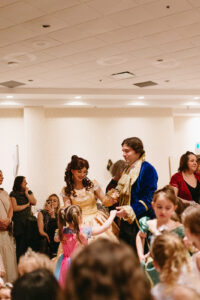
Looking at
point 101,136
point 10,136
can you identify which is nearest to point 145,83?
point 101,136

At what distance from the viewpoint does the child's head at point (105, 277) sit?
92 centimetres

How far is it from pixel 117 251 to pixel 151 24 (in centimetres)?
459

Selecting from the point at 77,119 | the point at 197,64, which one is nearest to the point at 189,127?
the point at 77,119

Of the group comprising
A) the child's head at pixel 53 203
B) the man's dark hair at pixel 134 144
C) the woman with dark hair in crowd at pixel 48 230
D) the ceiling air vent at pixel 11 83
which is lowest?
the woman with dark hair in crowd at pixel 48 230

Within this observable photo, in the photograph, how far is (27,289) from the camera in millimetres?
1558

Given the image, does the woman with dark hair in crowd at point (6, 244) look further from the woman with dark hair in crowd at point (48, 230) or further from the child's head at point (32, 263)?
the child's head at point (32, 263)

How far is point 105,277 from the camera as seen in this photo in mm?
929

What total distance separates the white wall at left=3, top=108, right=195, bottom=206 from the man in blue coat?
577 cm

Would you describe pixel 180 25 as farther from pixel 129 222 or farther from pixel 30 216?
pixel 30 216

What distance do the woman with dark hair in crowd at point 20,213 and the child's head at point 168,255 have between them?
4.55m

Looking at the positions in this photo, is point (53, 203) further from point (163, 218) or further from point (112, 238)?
point (163, 218)

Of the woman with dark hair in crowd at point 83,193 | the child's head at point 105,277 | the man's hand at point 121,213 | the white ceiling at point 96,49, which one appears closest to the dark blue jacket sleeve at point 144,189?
the man's hand at point 121,213

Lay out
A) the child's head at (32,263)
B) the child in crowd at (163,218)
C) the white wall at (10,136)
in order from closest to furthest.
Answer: the child's head at (32,263) → the child in crowd at (163,218) → the white wall at (10,136)

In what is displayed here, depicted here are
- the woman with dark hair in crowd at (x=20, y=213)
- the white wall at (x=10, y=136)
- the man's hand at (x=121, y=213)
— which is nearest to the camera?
the man's hand at (x=121, y=213)
